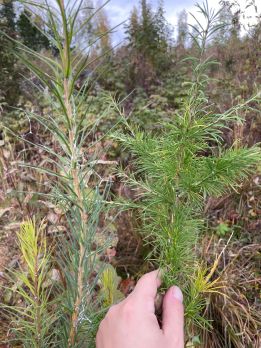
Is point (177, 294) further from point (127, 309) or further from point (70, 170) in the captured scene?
point (70, 170)

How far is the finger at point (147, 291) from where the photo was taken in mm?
581

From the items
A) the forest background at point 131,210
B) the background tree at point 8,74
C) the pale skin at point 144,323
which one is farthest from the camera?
the background tree at point 8,74

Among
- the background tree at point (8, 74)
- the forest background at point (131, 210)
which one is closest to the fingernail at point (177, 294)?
the forest background at point (131, 210)

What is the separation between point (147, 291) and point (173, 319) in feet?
0.21

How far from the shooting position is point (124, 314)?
583 mm

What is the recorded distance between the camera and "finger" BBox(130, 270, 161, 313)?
0.58 m

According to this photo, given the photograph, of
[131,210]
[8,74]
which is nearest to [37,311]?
[131,210]

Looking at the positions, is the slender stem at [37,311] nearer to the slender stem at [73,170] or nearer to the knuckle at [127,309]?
the slender stem at [73,170]

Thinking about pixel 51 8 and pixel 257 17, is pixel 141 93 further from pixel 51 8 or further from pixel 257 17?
pixel 51 8

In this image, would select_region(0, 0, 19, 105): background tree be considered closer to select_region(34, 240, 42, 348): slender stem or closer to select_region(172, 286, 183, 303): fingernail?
select_region(34, 240, 42, 348): slender stem

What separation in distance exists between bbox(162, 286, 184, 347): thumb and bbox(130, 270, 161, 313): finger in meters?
0.03

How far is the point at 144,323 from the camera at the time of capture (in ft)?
1.84

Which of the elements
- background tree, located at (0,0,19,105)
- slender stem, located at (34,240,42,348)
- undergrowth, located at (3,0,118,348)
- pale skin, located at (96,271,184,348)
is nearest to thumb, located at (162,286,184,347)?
pale skin, located at (96,271,184,348)

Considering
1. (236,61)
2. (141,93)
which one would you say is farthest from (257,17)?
(141,93)
